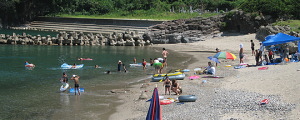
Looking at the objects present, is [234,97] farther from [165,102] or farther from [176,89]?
[176,89]

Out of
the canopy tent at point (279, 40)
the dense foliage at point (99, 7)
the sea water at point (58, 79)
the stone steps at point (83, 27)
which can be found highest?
the dense foliage at point (99, 7)

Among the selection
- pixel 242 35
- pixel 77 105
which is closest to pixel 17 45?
pixel 242 35

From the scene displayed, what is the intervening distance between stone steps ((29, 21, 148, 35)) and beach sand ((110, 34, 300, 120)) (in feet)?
124

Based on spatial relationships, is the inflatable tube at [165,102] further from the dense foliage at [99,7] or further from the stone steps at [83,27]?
the dense foliage at [99,7]

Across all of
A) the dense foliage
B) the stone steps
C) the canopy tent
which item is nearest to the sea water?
the canopy tent

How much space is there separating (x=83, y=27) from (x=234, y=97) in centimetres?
5827

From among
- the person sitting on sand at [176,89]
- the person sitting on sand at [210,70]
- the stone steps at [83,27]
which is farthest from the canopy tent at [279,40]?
the stone steps at [83,27]

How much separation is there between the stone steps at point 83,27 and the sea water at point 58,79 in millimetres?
15626

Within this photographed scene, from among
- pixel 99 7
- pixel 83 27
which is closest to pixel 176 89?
pixel 83 27

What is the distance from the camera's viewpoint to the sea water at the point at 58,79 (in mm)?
20578

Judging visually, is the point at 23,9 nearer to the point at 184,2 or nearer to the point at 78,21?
the point at 78,21

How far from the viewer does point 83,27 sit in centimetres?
7525

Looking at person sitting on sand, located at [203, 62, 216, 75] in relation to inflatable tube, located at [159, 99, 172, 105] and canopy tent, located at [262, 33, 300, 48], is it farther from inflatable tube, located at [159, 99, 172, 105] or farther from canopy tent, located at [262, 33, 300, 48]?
inflatable tube, located at [159, 99, 172, 105]

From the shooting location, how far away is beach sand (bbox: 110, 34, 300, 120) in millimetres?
16703
